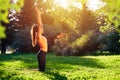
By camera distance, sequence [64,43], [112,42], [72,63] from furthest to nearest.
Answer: [64,43] → [112,42] → [72,63]

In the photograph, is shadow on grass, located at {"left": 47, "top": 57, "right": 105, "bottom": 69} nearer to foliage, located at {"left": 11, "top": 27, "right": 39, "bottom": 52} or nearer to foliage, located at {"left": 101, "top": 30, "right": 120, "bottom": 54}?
foliage, located at {"left": 101, "top": 30, "right": 120, "bottom": 54}

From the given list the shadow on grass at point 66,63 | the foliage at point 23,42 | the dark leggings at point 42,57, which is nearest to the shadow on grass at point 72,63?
the shadow on grass at point 66,63

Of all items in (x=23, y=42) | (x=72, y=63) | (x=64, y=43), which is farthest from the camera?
(x=23, y=42)

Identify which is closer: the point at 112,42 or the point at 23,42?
the point at 112,42

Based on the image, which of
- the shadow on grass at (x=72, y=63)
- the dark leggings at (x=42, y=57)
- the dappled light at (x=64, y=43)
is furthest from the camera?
the shadow on grass at (x=72, y=63)

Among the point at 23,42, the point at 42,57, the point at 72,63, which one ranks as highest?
the point at 42,57

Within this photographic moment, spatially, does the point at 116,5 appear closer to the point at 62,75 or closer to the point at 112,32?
the point at 62,75

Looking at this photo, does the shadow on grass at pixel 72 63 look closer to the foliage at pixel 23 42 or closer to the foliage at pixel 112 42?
the foliage at pixel 112 42

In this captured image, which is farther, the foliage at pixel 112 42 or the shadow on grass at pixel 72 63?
the foliage at pixel 112 42

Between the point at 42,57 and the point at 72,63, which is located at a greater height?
the point at 42,57

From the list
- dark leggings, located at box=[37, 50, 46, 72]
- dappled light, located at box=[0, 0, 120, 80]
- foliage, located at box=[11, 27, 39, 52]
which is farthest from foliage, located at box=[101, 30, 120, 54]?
dark leggings, located at box=[37, 50, 46, 72]

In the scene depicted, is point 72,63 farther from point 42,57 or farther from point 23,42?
point 23,42

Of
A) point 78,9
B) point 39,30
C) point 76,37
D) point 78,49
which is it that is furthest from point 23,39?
point 39,30

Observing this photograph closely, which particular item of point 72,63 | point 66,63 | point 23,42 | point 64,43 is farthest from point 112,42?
point 23,42
